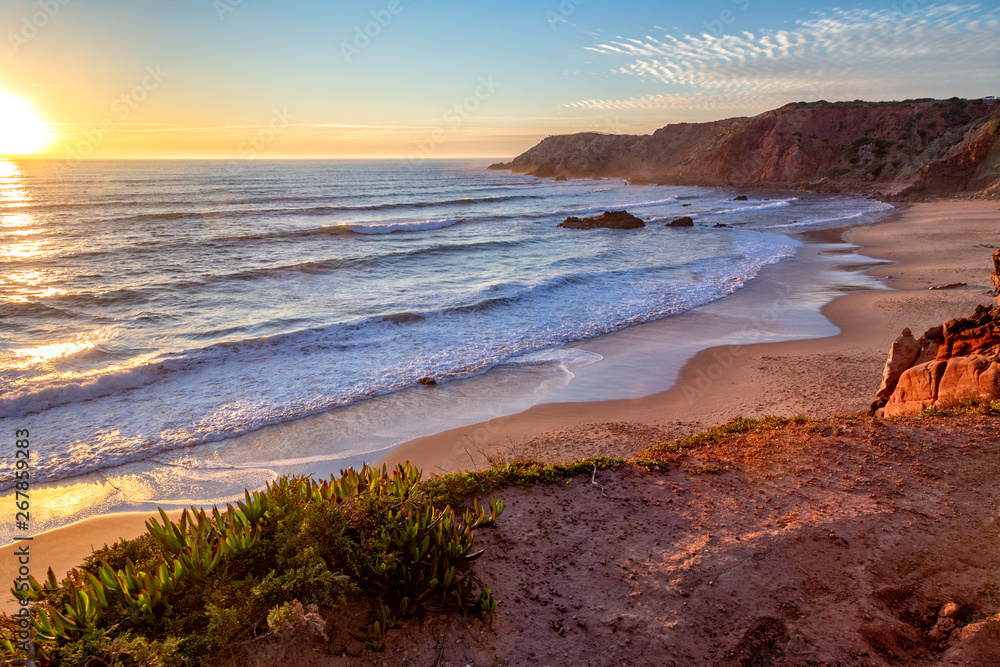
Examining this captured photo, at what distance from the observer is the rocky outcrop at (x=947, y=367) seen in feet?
22.2

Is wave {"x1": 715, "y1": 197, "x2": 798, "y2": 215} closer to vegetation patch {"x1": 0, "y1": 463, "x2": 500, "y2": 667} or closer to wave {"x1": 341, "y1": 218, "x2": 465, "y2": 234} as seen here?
wave {"x1": 341, "y1": 218, "x2": 465, "y2": 234}

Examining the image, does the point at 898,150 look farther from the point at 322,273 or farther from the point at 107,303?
the point at 107,303

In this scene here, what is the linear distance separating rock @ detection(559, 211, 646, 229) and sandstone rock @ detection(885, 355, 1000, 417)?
3044 cm

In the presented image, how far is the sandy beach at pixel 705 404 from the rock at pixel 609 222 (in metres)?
21.8

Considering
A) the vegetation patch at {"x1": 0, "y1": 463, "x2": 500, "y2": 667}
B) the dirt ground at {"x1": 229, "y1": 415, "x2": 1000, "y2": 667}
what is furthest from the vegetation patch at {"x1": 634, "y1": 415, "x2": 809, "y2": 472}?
the vegetation patch at {"x1": 0, "y1": 463, "x2": 500, "y2": 667}

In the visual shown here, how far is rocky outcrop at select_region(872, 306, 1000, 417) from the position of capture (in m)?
6.76

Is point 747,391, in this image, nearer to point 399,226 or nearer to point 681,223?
point 399,226

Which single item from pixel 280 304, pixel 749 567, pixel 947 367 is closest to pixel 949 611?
pixel 749 567

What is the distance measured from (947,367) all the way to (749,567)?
513cm

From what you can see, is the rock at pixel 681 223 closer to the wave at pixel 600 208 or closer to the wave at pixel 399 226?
the wave at pixel 600 208

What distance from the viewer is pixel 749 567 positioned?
421cm

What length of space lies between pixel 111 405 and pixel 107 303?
8751 mm

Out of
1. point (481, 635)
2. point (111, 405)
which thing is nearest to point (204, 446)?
point (111, 405)

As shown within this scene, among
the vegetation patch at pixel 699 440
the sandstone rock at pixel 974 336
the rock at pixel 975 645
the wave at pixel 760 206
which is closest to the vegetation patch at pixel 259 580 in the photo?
the vegetation patch at pixel 699 440
